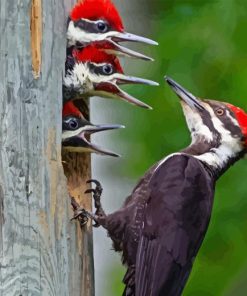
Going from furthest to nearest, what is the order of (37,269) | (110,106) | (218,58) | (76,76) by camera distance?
(110,106) → (218,58) → (76,76) → (37,269)

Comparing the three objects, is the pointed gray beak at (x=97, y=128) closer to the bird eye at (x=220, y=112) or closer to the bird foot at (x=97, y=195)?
the bird foot at (x=97, y=195)

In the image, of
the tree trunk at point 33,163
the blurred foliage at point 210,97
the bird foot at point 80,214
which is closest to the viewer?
the tree trunk at point 33,163

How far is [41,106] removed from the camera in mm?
4754

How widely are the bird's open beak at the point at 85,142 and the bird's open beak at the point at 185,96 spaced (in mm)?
538

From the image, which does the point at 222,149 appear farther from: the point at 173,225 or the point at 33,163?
the point at 33,163

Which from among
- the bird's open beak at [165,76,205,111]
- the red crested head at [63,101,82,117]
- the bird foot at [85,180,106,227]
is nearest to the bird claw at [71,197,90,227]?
the bird foot at [85,180,106,227]

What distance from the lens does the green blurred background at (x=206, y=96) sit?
6.01 m

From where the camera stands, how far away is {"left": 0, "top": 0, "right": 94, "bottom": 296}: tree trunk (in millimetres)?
4629

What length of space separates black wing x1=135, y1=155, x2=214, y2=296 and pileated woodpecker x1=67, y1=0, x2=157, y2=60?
54 centimetres

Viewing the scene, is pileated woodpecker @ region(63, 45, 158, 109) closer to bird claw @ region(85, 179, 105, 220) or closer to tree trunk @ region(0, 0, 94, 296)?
tree trunk @ region(0, 0, 94, 296)

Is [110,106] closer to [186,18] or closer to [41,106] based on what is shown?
[186,18]

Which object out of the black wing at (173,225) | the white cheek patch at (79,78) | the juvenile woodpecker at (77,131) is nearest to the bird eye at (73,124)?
the juvenile woodpecker at (77,131)

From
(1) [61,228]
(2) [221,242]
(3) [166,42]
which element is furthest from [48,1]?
(2) [221,242]

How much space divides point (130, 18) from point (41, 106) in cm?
211
